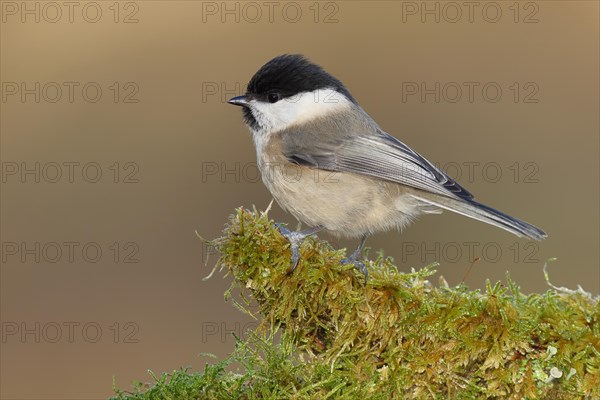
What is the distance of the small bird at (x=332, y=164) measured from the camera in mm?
3139

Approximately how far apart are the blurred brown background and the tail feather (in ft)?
6.91

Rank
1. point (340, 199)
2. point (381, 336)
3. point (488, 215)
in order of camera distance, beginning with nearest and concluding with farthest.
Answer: point (381, 336) → point (488, 215) → point (340, 199)

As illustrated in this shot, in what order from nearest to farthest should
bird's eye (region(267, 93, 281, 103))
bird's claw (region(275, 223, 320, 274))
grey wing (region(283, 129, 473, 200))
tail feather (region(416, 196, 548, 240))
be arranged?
bird's claw (region(275, 223, 320, 274))
tail feather (region(416, 196, 548, 240))
grey wing (region(283, 129, 473, 200))
bird's eye (region(267, 93, 281, 103))

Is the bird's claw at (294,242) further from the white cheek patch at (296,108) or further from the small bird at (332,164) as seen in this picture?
the white cheek patch at (296,108)

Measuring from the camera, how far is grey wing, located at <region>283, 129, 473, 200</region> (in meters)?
3.13

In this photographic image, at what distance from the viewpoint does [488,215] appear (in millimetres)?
2963

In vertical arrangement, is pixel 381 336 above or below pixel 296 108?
below

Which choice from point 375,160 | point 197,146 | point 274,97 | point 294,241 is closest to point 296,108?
point 274,97

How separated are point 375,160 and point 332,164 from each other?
214mm

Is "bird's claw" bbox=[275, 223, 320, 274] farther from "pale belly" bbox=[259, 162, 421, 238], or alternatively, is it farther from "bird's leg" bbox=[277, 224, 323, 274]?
"pale belly" bbox=[259, 162, 421, 238]

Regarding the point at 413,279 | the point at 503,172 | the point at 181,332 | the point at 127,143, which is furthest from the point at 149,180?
the point at 413,279

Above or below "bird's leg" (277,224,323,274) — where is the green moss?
below

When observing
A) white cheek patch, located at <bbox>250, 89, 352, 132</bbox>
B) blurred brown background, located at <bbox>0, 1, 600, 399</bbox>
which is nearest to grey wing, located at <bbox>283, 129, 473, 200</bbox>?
white cheek patch, located at <bbox>250, 89, 352, 132</bbox>

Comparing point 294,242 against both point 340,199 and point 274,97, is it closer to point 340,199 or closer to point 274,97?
point 340,199
